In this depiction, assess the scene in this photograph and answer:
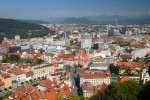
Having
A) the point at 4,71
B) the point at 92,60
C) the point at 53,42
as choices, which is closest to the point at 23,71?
the point at 4,71

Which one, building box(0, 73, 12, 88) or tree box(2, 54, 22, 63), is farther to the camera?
tree box(2, 54, 22, 63)

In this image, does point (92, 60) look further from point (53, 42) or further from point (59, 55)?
point (53, 42)

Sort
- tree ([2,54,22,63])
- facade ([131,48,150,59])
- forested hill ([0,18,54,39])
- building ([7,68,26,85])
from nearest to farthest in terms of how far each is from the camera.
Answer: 1. building ([7,68,26,85])
2. tree ([2,54,22,63])
3. facade ([131,48,150,59])
4. forested hill ([0,18,54,39])

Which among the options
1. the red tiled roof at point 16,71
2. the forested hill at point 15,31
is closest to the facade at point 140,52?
the red tiled roof at point 16,71

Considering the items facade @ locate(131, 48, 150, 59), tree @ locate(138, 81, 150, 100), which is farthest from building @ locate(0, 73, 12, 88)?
facade @ locate(131, 48, 150, 59)

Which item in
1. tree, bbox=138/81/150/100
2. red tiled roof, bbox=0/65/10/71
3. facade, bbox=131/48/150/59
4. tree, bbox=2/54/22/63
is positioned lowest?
facade, bbox=131/48/150/59

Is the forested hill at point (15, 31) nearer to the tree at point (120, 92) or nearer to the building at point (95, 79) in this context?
the building at point (95, 79)

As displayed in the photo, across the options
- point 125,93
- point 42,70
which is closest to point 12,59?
point 42,70

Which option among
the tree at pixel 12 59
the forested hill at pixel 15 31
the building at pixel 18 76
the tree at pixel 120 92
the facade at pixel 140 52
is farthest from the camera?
the forested hill at pixel 15 31

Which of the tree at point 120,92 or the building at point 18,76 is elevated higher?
the tree at point 120,92

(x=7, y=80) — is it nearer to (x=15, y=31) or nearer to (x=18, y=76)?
(x=18, y=76)

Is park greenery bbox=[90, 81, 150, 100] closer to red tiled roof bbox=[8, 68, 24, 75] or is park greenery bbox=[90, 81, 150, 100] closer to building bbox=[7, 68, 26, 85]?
building bbox=[7, 68, 26, 85]
